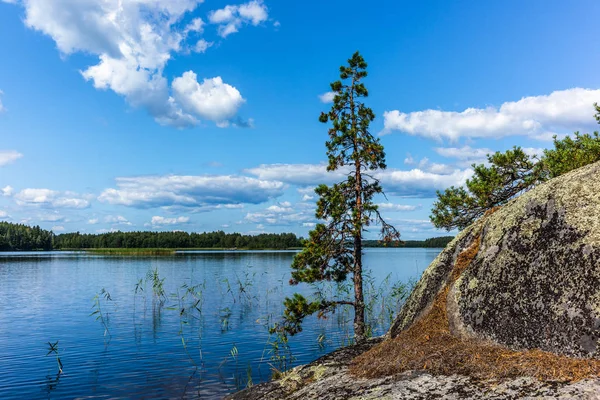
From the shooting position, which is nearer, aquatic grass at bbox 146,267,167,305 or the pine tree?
the pine tree

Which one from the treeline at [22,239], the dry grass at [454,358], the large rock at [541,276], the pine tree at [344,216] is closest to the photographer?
the dry grass at [454,358]

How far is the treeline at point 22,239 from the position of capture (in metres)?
184

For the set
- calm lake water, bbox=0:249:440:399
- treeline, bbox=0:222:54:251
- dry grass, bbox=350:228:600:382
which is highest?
treeline, bbox=0:222:54:251

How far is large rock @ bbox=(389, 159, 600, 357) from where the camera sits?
5445 millimetres

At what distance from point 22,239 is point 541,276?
218 metres

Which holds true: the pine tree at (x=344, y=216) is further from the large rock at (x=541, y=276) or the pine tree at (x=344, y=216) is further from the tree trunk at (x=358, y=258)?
the large rock at (x=541, y=276)

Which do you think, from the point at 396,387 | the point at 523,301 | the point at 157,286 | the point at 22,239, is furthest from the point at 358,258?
the point at 22,239

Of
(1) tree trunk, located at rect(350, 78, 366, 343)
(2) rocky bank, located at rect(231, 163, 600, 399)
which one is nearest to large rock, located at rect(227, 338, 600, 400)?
(2) rocky bank, located at rect(231, 163, 600, 399)

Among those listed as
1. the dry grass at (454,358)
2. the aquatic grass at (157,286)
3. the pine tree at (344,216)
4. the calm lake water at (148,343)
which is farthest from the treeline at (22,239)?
the dry grass at (454,358)

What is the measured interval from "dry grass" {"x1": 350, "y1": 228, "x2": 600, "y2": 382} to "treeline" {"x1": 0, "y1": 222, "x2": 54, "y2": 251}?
212 metres

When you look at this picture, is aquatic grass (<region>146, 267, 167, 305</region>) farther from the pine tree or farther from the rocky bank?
the rocky bank

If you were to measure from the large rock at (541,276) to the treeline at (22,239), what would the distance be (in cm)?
21283

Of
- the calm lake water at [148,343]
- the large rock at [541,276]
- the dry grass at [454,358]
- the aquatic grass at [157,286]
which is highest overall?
the large rock at [541,276]

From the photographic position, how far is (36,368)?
59.3 ft
